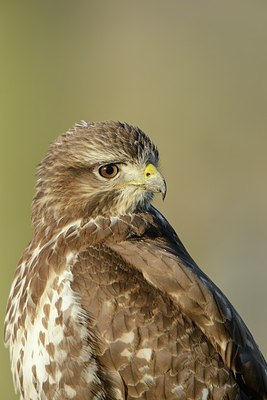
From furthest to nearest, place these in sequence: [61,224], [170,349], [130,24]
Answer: [130,24]
[61,224]
[170,349]

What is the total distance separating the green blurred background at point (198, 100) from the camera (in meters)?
13.0

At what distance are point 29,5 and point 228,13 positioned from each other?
19.6 feet

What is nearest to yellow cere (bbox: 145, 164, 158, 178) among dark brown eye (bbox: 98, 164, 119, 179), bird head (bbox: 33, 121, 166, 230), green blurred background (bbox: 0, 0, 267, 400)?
bird head (bbox: 33, 121, 166, 230)

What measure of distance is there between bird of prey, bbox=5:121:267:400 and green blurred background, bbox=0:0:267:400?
338 centimetres

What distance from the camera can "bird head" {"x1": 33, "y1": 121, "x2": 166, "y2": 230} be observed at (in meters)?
7.65

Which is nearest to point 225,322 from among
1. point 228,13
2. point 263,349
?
point 263,349

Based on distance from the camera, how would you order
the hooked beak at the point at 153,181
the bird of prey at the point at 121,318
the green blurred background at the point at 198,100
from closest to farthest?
the bird of prey at the point at 121,318, the hooked beak at the point at 153,181, the green blurred background at the point at 198,100

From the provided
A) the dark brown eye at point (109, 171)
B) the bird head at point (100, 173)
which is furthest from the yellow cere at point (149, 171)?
the dark brown eye at point (109, 171)

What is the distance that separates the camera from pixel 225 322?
723 cm

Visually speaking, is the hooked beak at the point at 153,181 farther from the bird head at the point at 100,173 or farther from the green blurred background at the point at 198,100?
the green blurred background at the point at 198,100

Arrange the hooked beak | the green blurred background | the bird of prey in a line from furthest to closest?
1. the green blurred background
2. the hooked beak
3. the bird of prey

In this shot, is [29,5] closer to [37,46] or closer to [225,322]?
[37,46]

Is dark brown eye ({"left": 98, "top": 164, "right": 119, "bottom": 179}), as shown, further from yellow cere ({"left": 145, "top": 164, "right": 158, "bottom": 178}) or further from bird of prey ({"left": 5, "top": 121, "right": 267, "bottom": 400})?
yellow cere ({"left": 145, "top": 164, "right": 158, "bottom": 178})

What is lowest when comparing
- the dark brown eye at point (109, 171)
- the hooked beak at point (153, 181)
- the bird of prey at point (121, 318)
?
the bird of prey at point (121, 318)
